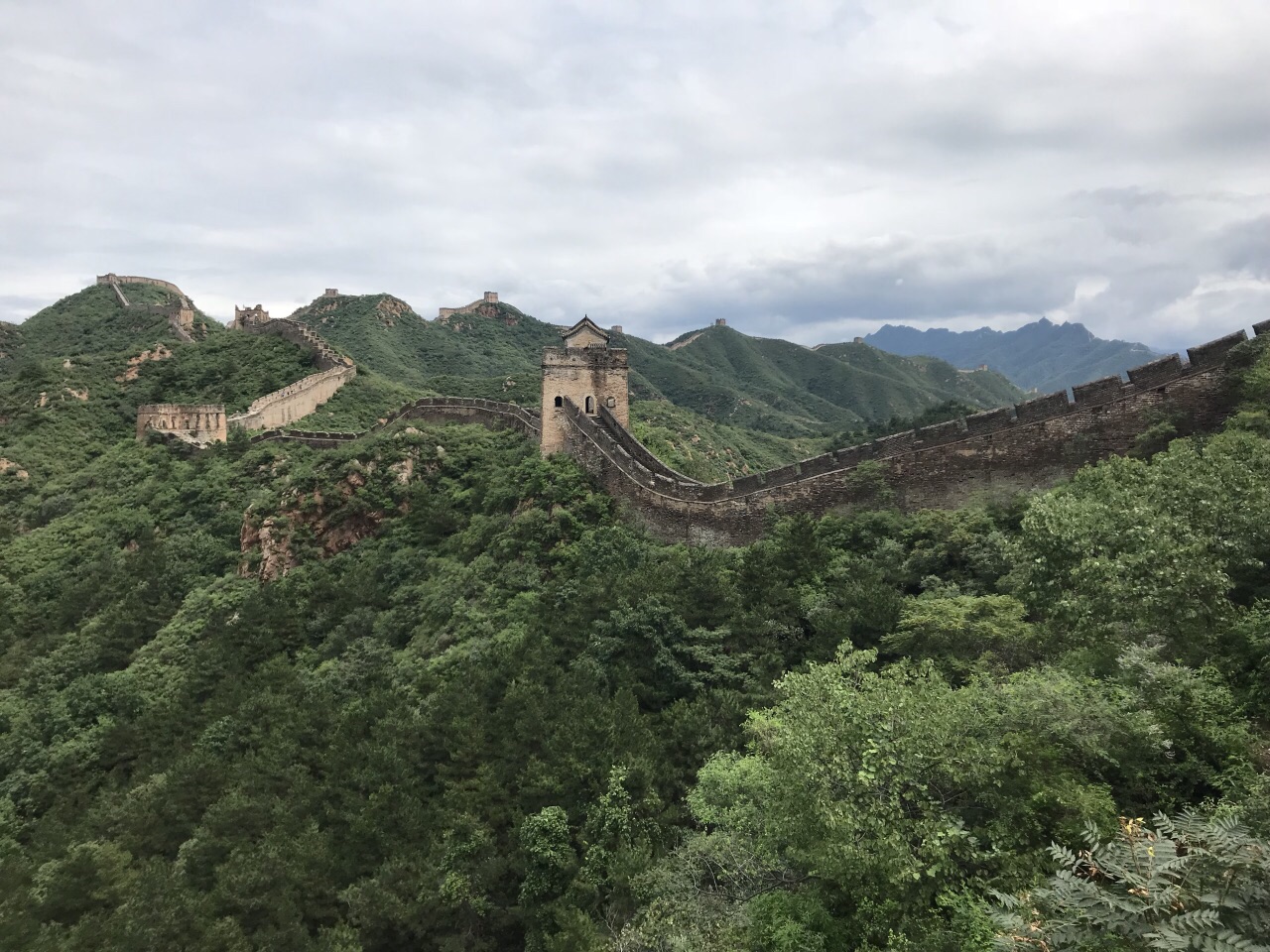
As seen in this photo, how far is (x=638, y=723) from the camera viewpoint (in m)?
13.7

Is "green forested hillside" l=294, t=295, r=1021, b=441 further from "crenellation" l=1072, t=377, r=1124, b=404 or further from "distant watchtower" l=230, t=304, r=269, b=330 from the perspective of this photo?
"crenellation" l=1072, t=377, r=1124, b=404

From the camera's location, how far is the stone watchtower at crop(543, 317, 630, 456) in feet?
85.3

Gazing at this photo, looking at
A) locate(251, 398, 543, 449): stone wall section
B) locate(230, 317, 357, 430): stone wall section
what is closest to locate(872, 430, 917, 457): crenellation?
locate(251, 398, 543, 449): stone wall section

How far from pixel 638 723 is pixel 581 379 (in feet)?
50.1

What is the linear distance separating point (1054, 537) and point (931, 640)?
2836mm

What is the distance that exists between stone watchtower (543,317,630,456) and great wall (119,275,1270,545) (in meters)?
0.04

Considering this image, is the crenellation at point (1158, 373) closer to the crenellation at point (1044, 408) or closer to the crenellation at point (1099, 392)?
the crenellation at point (1099, 392)

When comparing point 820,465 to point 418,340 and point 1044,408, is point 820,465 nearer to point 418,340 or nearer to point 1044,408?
point 1044,408

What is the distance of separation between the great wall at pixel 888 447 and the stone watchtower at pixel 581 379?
0.04m

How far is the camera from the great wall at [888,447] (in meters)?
16.0

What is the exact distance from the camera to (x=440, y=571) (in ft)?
77.3

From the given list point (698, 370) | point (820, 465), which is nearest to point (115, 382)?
point (820, 465)

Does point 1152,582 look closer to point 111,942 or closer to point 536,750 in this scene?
point 536,750

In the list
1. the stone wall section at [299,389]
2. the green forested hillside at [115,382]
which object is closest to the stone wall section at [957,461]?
the stone wall section at [299,389]
